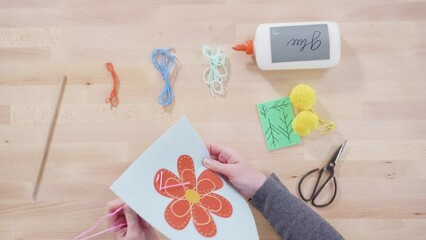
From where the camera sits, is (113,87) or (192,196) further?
(113,87)

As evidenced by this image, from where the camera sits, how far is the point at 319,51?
0.72 m

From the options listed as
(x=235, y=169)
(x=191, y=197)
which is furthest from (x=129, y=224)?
(x=235, y=169)


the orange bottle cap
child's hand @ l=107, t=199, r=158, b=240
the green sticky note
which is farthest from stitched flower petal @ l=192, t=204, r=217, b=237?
the orange bottle cap

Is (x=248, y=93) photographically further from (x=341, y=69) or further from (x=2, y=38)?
(x=2, y=38)

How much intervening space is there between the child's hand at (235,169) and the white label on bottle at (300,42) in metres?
0.21

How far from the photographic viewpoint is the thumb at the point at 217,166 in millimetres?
691

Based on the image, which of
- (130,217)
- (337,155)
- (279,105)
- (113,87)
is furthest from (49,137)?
(337,155)

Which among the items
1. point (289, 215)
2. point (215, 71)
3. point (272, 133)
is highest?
point (215, 71)

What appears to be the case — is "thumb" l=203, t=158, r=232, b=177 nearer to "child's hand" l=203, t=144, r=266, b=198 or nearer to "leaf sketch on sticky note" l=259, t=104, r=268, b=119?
"child's hand" l=203, t=144, r=266, b=198

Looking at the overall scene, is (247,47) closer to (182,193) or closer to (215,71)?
(215,71)

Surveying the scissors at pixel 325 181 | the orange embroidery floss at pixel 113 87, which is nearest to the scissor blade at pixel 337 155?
the scissors at pixel 325 181

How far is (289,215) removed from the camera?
70 cm

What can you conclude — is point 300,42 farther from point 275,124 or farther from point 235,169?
point 235,169

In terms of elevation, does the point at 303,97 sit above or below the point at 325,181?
above
